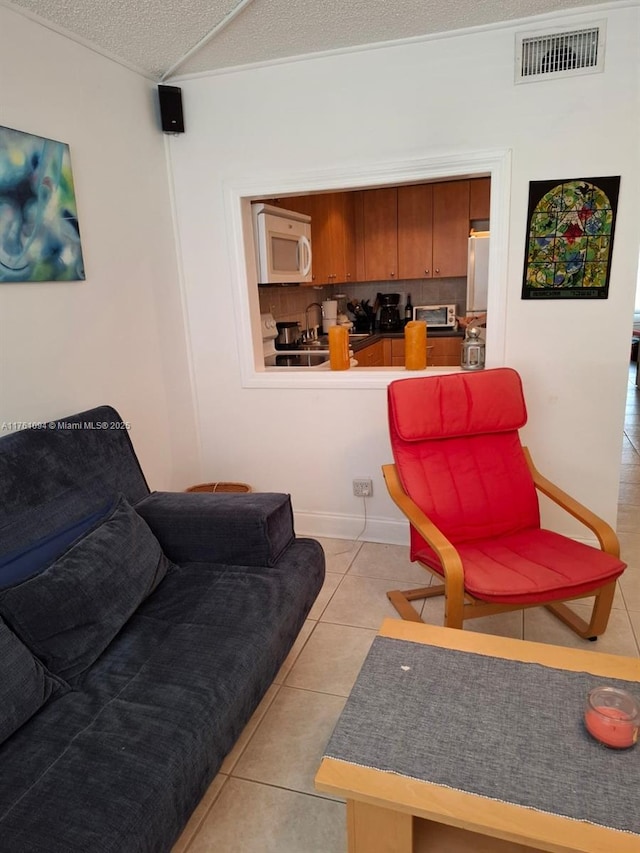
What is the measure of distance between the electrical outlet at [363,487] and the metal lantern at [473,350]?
79 cm

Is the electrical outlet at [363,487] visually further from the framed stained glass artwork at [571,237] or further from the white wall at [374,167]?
the framed stained glass artwork at [571,237]

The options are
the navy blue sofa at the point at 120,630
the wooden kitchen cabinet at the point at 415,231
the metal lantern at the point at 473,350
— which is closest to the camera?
the navy blue sofa at the point at 120,630

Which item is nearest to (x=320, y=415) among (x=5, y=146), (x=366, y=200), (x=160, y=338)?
(x=160, y=338)

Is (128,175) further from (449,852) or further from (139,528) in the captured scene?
(449,852)

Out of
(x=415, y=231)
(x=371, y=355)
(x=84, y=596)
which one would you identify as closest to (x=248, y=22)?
(x=84, y=596)

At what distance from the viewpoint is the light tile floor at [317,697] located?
149 centimetres

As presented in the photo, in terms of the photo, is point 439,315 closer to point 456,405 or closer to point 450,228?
point 450,228

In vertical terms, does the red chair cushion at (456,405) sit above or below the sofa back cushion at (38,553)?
above

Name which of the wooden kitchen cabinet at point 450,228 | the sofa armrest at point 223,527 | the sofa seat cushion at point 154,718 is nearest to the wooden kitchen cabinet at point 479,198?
the wooden kitchen cabinet at point 450,228

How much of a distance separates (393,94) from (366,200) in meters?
2.86

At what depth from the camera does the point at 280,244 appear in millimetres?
3293

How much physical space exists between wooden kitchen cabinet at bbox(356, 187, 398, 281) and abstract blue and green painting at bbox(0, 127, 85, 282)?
11.5 ft

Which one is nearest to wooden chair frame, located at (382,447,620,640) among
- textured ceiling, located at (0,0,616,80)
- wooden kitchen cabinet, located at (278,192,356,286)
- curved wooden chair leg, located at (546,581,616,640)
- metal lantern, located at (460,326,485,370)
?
curved wooden chair leg, located at (546,581,616,640)

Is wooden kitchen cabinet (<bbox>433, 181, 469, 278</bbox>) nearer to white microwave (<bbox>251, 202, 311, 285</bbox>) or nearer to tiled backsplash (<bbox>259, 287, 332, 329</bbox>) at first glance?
tiled backsplash (<bbox>259, 287, 332, 329</bbox>)
